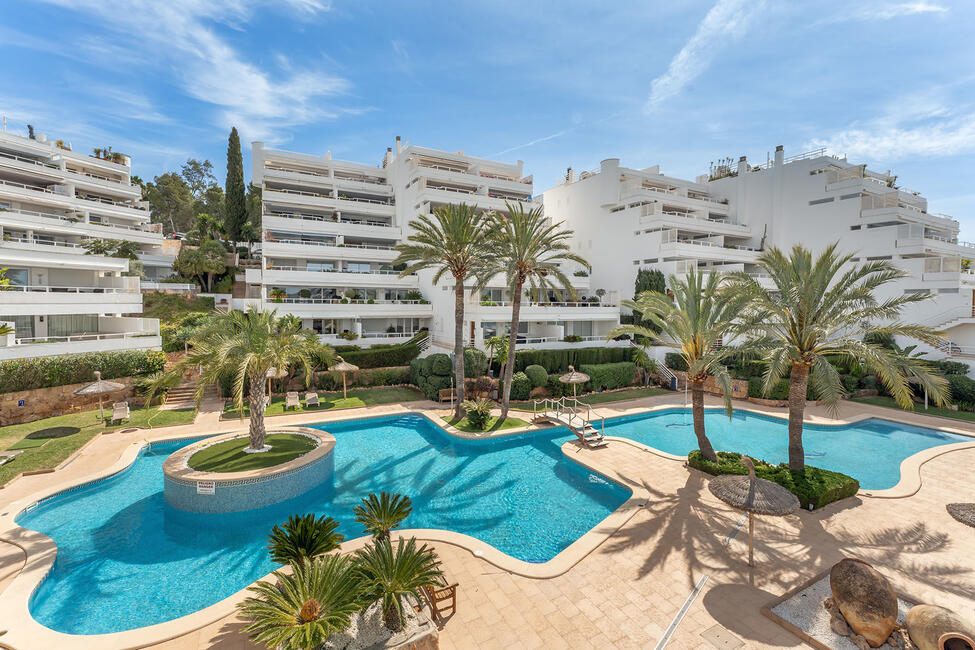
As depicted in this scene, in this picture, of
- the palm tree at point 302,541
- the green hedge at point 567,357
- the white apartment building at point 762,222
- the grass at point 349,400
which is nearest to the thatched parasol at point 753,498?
the palm tree at point 302,541

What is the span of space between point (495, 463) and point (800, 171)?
46.1 metres

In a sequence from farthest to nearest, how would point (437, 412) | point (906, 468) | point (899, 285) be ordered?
point (899, 285) < point (437, 412) < point (906, 468)

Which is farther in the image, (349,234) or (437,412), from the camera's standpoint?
(349,234)

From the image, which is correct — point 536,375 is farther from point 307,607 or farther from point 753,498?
point 307,607

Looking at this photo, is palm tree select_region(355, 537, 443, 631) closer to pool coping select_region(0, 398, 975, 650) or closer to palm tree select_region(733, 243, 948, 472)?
pool coping select_region(0, 398, 975, 650)

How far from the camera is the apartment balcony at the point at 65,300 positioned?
22906mm

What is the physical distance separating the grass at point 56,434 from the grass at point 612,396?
18.4m

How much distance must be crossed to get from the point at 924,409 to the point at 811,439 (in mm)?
11237

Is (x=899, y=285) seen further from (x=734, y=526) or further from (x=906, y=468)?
(x=734, y=526)

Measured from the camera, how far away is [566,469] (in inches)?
693

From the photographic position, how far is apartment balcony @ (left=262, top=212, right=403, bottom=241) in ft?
126

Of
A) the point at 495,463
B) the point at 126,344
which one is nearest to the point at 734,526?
the point at 495,463

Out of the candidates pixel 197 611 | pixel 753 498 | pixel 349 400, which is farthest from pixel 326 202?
pixel 753 498

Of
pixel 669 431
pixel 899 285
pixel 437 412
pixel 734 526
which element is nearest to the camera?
pixel 734 526
